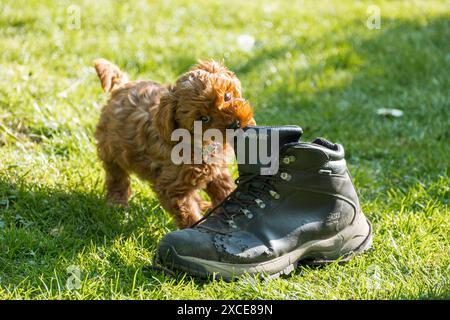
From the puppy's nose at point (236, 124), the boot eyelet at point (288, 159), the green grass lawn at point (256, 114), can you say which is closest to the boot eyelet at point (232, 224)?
the green grass lawn at point (256, 114)

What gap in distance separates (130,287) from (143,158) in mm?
1091

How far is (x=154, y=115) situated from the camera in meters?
3.56

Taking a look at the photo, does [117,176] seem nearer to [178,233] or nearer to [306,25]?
[178,233]

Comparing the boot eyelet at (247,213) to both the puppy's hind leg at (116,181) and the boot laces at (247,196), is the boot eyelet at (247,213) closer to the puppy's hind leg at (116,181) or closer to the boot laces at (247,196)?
the boot laces at (247,196)

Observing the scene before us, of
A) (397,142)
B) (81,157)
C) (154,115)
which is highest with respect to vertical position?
(154,115)

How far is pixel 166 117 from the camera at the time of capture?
11.1ft

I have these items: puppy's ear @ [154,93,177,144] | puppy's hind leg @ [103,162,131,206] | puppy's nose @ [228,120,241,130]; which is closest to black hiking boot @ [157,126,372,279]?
puppy's nose @ [228,120,241,130]

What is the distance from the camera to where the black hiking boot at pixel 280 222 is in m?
2.88

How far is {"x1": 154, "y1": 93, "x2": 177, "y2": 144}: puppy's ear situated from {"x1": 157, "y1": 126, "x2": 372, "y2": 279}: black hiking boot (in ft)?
1.73

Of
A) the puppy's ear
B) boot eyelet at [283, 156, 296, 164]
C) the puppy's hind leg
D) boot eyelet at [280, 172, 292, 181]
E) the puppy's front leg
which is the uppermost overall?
the puppy's ear

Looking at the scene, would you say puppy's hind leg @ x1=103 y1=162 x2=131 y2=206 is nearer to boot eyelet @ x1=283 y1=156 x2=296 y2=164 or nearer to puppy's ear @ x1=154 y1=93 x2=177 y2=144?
puppy's ear @ x1=154 y1=93 x2=177 y2=144

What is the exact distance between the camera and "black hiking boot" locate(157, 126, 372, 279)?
288cm

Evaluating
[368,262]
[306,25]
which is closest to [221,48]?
[306,25]

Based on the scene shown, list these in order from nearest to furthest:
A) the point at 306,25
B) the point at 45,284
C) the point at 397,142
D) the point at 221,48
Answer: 1. the point at 45,284
2. the point at 397,142
3. the point at 221,48
4. the point at 306,25
